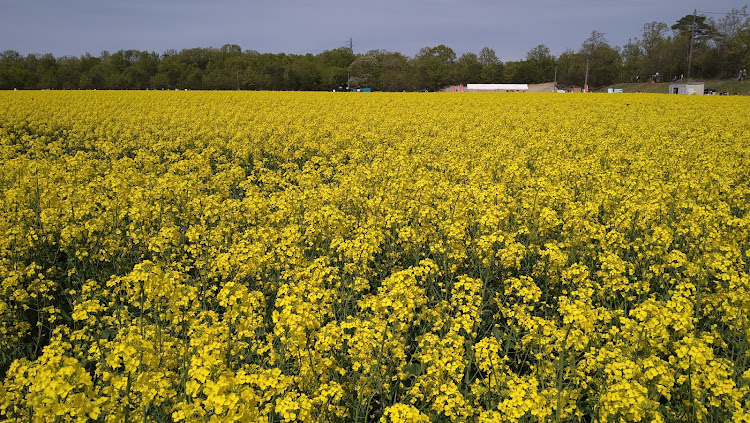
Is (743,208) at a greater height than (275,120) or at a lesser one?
lesser

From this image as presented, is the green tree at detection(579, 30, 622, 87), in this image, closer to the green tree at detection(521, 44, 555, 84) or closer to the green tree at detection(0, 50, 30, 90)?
the green tree at detection(521, 44, 555, 84)

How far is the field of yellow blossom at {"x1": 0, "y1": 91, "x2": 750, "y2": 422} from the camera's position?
328cm

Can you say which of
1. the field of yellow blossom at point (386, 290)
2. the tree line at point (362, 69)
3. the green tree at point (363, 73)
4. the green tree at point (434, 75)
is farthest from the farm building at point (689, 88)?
the field of yellow blossom at point (386, 290)

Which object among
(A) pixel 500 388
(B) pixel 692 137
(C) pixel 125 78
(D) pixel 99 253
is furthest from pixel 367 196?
(C) pixel 125 78

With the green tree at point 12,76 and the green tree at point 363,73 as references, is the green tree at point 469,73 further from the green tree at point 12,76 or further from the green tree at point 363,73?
the green tree at point 12,76

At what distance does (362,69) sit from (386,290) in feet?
285

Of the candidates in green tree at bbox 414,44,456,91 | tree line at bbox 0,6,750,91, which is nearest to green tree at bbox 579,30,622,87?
tree line at bbox 0,6,750,91

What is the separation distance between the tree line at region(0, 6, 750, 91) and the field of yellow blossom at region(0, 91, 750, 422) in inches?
2539

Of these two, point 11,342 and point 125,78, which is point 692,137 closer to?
point 11,342

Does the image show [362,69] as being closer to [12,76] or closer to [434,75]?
[434,75]

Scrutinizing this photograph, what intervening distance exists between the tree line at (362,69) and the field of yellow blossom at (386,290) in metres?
64.5

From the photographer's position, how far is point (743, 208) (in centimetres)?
774

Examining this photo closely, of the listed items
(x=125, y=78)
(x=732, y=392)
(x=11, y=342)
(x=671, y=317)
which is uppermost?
(x=125, y=78)

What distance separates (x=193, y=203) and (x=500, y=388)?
5.66 m
